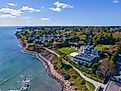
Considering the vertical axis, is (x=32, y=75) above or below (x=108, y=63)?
below

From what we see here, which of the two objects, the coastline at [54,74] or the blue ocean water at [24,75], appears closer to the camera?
the coastline at [54,74]

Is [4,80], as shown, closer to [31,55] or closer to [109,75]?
[109,75]

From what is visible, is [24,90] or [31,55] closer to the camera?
[24,90]

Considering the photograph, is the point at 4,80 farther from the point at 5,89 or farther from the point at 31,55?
the point at 31,55

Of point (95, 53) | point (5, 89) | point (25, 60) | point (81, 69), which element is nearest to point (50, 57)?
point (25, 60)

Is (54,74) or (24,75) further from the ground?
(54,74)

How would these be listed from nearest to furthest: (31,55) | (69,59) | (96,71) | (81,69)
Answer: (96,71)
(81,69)
(69,59)
(31,55)

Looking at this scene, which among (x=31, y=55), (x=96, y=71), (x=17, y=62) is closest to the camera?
(x=96, y=71)

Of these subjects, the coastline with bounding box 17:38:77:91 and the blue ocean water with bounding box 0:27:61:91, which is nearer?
the coastline with bounding box 17:38:77:91

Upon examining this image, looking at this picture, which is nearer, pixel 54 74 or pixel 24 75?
pixel 54 74
